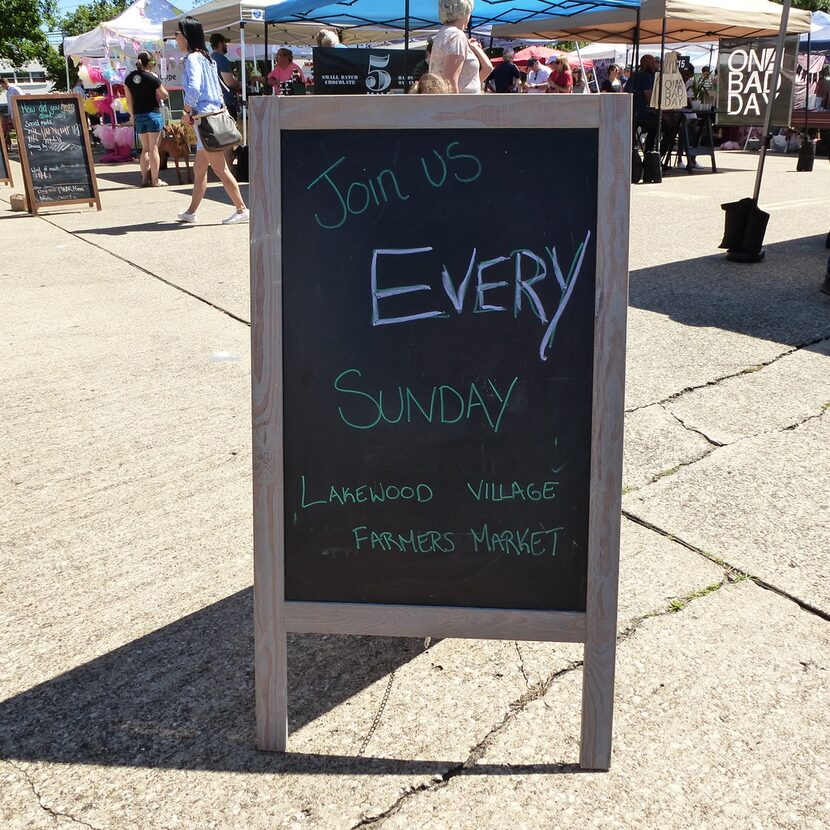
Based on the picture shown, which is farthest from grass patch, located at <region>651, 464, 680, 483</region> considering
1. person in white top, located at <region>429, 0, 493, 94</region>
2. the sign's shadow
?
person in white top, located at <region>429, 0, 493, 94</region>

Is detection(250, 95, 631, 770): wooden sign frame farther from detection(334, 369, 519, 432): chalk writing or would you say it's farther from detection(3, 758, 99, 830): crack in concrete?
detection(3, 758, 99, 830): crack in concrete

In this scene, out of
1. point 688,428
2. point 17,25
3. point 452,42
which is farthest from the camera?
point 17,25

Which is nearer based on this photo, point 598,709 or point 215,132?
point 598,709

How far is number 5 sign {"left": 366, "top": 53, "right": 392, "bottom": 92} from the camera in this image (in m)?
11.7

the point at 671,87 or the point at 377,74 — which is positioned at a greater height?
the point at 377,74

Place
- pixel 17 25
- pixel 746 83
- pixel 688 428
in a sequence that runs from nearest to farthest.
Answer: pixel 688 428, pixel 746 83, pixel 17 25

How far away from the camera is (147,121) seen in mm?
12125

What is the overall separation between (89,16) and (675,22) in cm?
7034

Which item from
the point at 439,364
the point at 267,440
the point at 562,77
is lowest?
the point at 267,440

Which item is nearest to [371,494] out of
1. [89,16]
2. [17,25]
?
[17,25]

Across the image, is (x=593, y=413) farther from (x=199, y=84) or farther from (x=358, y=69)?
(x=358, y=69)

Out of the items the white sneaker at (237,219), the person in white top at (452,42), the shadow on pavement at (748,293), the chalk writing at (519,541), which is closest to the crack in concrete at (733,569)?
the chalk writing at (519,541)

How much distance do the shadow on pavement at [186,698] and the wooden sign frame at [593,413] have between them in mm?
150

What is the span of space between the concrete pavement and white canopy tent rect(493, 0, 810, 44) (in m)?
8.70
